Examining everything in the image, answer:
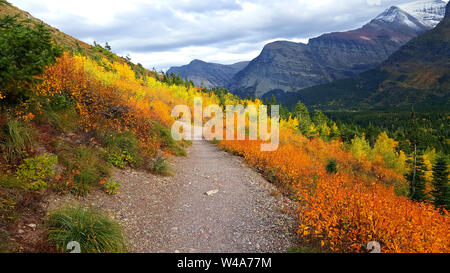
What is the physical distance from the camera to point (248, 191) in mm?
9898

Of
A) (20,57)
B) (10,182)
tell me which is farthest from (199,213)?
(20,57)

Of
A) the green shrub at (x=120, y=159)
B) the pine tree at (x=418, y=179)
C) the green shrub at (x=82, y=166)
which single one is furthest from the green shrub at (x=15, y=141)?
the pine tree at (x=418, y=179)

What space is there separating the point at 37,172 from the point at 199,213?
451cm

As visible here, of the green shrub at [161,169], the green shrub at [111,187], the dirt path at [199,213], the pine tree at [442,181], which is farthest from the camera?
the pine tree at [442,181]

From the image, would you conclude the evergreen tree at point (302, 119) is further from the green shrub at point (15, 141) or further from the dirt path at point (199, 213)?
the green shrub at point (15, 141)

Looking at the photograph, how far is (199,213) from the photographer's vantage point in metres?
7.73

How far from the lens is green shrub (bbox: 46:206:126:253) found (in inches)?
181

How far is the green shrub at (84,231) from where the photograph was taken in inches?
181

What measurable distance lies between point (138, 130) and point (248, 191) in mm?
6134

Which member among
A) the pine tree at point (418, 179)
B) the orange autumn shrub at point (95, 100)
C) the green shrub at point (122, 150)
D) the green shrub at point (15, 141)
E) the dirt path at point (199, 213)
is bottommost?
the pine tree at point (418, 179)

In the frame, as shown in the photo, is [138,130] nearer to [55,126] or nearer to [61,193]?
[55,126]

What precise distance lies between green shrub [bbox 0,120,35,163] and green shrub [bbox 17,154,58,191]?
303 millimetres

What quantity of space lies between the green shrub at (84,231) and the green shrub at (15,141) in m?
2.01
